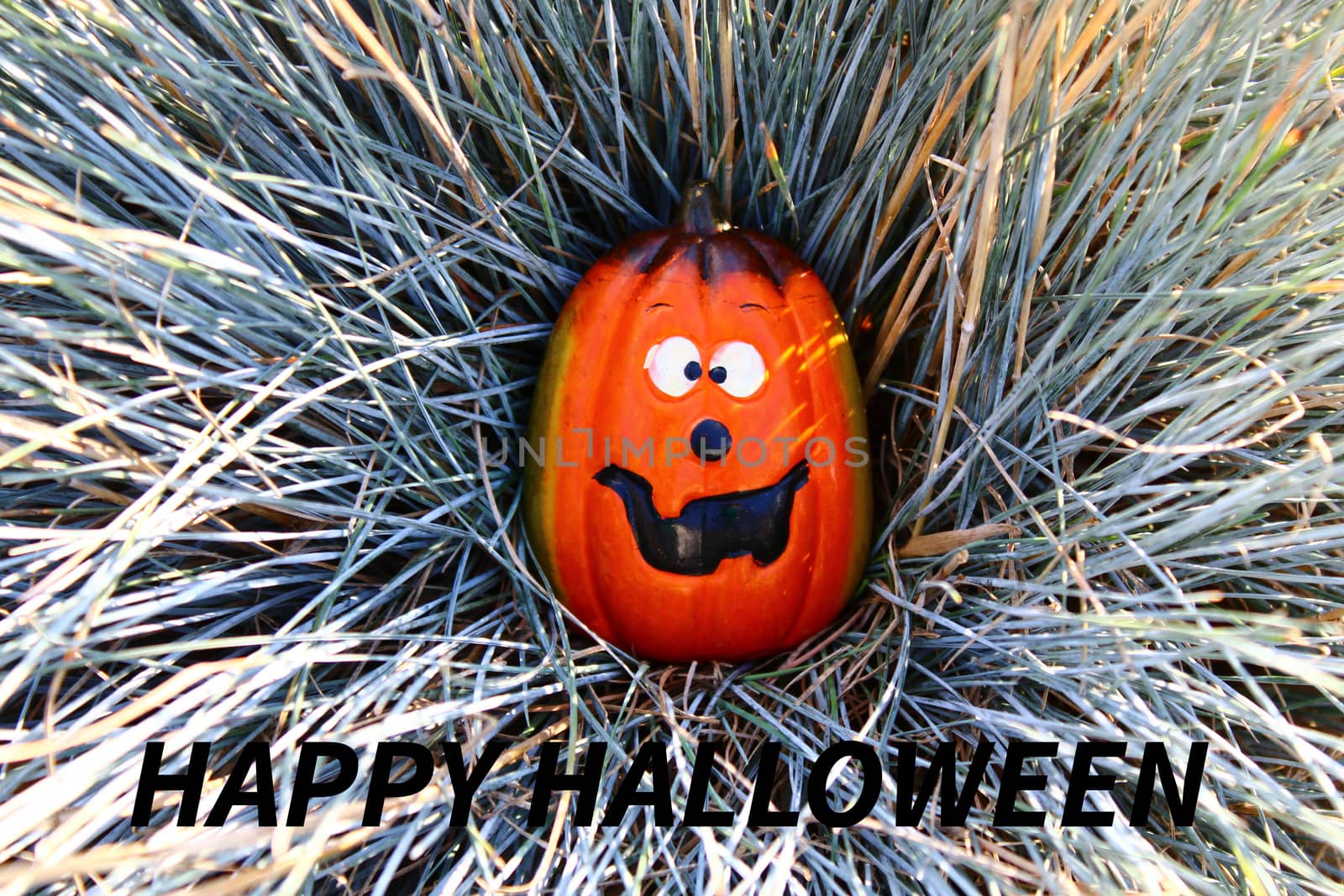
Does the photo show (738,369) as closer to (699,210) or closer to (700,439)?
(700,439)

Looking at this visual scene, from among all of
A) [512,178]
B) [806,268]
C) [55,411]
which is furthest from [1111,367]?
[55,411]

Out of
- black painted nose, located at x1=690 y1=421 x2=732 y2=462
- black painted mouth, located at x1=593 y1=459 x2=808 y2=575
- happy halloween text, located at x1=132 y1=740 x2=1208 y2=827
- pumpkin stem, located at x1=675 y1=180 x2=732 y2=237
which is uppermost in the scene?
pumpkin stem, located at x1=675 y1=180 x2=732 y2=237

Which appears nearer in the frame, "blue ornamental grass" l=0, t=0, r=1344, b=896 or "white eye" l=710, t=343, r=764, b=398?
"blue ornamental grass" l=0, t=0, r=1344, b=896

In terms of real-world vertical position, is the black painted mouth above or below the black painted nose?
below

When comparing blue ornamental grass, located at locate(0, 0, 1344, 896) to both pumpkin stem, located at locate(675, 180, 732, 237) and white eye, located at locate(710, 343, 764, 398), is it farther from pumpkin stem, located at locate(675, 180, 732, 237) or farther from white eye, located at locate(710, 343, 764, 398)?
white eye, located at locate(710, 343, 764, 398)

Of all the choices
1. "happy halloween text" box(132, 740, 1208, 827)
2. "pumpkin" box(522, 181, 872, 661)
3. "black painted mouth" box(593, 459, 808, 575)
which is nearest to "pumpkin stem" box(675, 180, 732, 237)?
"pumpkin" box(522, 181, 872, 661)

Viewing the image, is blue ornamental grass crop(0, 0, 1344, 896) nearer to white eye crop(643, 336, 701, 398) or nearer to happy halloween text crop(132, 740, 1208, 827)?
happy halloween text crop(132, 740, 1208, 827)

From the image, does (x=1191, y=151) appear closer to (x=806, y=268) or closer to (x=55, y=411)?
(x=806, y=268)

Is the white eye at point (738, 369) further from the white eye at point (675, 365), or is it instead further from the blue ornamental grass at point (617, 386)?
the blue ornamental grass at point (617, 386)

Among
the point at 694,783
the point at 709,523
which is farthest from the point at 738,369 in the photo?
the point at 694,783
